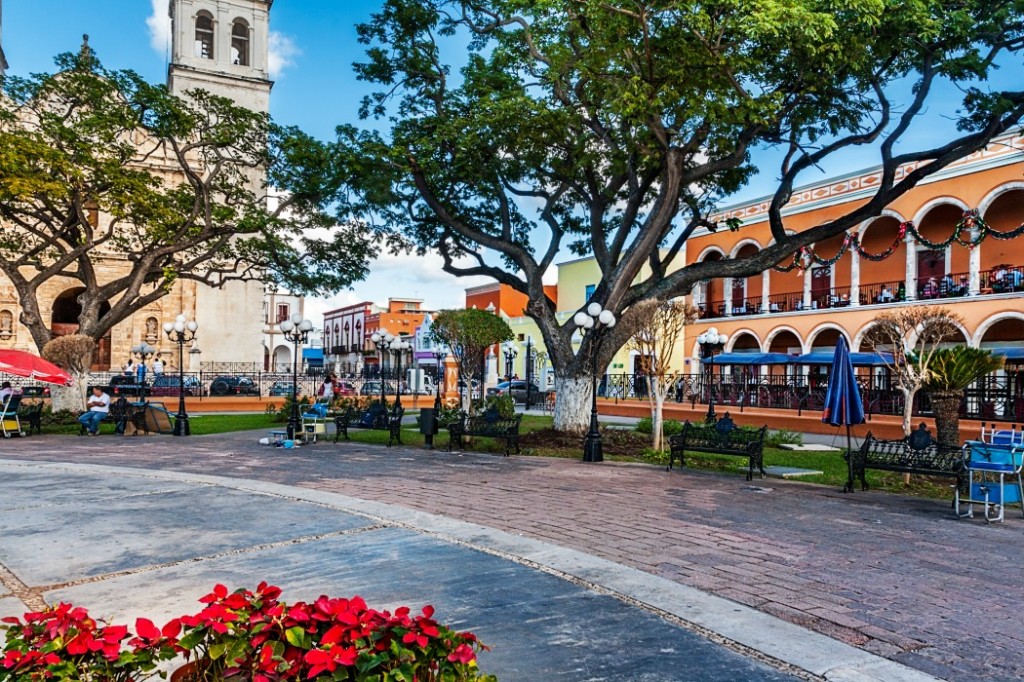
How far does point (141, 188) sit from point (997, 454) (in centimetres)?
1749

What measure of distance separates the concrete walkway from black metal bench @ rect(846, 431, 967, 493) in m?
0.47

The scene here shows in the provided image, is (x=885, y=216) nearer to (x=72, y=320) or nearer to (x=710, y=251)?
(x=710, y=251)

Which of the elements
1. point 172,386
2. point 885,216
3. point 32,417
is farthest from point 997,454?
point 172,386

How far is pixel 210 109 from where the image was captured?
19.5 m

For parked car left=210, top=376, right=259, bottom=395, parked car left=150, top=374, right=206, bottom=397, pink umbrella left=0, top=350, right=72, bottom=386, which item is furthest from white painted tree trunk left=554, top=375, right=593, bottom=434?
parked car left=210, top=376, right=259, bottom=395

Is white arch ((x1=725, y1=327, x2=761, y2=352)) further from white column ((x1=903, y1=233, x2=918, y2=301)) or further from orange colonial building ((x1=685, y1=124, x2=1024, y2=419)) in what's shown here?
Result: white column ((x1=903, y1=233, x2=918, y2=301))

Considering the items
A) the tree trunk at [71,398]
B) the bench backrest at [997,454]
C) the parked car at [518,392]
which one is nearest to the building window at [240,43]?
the parked car at [518,392]

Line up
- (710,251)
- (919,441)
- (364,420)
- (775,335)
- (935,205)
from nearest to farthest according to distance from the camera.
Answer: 1. (919,441)
2. (364,420)
3. (935,205)
4. (775,335)
5. (710,251)

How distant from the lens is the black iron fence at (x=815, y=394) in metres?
17.4

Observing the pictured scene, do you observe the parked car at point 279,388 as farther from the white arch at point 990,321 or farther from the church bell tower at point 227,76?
the white arch at point 990,321

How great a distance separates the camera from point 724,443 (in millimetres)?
11328

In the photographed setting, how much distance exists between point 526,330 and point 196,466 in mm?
34871

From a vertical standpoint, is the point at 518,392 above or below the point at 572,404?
below

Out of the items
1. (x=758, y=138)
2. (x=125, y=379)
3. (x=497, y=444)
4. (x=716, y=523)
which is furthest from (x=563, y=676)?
(x=125, y=379)
